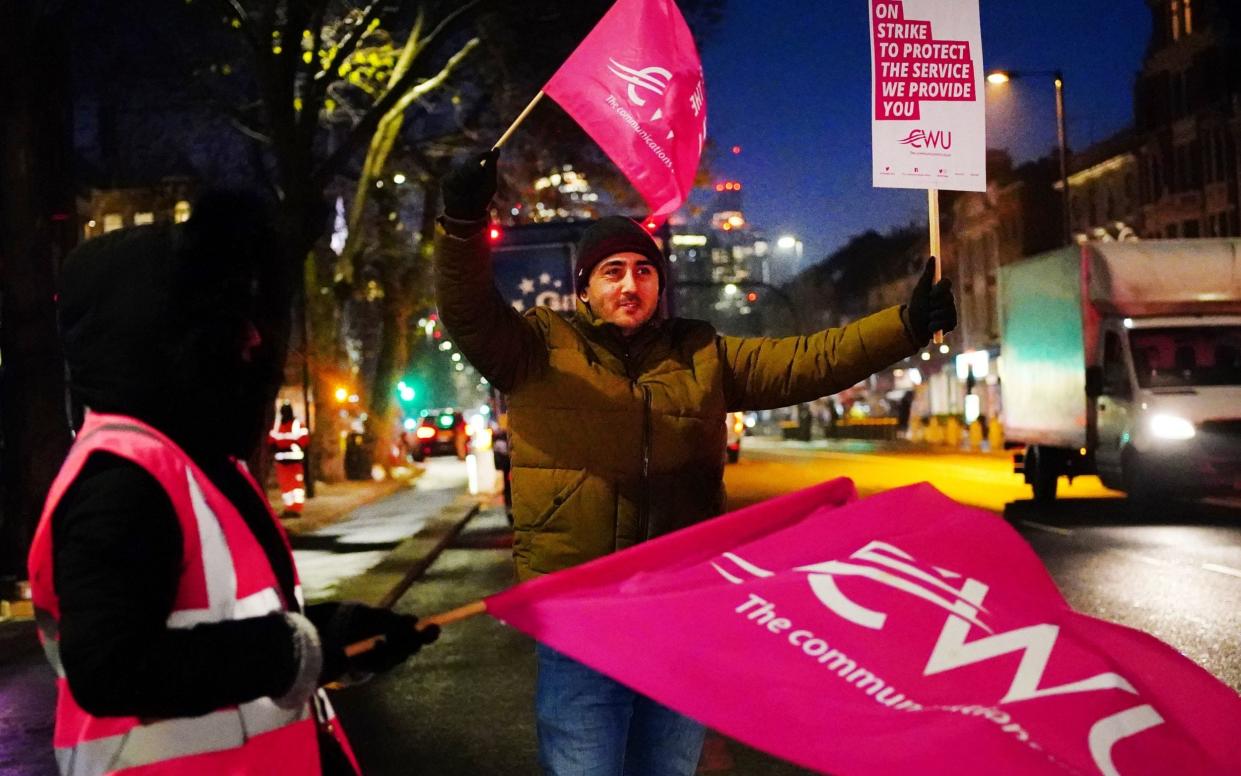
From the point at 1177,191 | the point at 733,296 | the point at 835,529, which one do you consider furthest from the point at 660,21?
the point at 733,296

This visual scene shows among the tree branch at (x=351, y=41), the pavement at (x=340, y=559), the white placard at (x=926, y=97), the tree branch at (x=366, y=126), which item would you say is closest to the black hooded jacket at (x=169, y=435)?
the white placard at (x=926, y=97)

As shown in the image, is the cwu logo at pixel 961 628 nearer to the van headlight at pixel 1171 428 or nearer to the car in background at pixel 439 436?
the van headlight at pixel 1171 428

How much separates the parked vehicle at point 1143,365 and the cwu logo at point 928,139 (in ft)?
39.9

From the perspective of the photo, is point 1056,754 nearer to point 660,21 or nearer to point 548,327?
point 548,327

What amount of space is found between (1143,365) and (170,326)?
15944 mm

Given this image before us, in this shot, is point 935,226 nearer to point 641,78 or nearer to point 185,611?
point 641,78

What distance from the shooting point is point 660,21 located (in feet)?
15.8

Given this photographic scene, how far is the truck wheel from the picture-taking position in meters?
18.9

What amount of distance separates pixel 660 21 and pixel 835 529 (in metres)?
2.38

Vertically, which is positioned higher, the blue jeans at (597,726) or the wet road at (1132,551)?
the blue jeans at (597,726)

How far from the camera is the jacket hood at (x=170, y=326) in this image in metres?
2.00

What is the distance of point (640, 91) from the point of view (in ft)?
15.7

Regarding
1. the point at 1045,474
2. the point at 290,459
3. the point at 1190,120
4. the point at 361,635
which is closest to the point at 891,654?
the point at 361,635

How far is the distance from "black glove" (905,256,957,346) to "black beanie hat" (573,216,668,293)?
773mm
